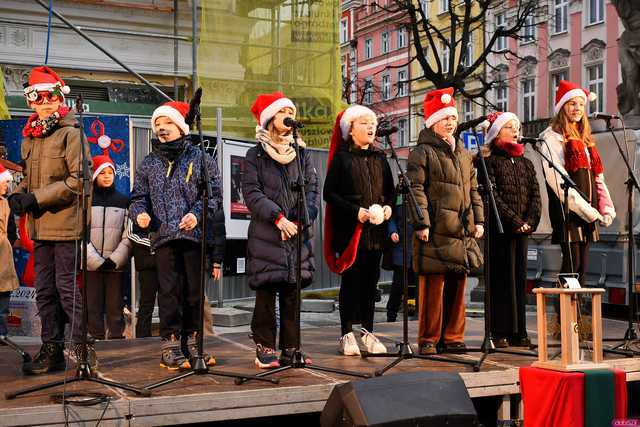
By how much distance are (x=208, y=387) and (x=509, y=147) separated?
3.23m

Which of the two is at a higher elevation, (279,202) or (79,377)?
(279,202)

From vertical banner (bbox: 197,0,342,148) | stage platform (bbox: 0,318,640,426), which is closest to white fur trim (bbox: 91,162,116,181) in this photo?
stage platform (bbox: 0,318,640,426)

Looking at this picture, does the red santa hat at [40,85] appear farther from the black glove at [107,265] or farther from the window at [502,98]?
the window at [502,98]

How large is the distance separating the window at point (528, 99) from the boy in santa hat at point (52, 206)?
1570 inches

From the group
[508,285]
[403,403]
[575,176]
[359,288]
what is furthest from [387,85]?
[403,403]

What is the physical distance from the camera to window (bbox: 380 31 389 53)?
60.6 metres

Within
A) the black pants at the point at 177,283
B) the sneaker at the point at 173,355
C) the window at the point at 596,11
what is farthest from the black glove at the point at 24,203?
the window at the point at 596,11

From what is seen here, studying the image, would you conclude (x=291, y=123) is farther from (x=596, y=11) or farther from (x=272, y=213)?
(x=596, y=11)

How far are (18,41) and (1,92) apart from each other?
18.7 ft

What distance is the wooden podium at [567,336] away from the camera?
20.1ft

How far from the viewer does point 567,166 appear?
7992mm

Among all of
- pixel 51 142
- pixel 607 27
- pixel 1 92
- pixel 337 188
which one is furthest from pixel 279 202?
pixel 607 27

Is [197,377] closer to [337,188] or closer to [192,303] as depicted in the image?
[192,303]

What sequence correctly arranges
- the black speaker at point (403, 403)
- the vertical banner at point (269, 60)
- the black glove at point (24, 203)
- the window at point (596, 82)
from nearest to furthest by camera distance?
the black speaker at point (403, 403)
the black glove at point (24, 203)
the vertical banner at point (269, 60)
the window at point (596, 82)
